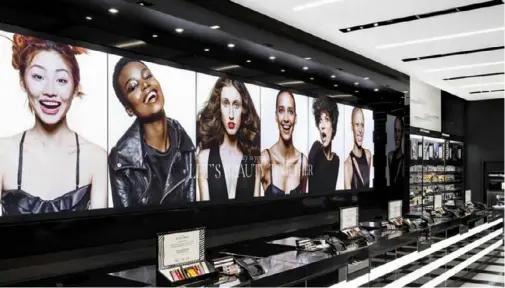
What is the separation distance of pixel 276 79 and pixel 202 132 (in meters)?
1.34

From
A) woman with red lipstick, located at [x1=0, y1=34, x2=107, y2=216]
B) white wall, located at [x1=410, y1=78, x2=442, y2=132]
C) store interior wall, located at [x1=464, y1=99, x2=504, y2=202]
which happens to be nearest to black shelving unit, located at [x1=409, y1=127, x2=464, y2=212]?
white wall, located at [x1=410, y1=78, x2=442, y2=132]

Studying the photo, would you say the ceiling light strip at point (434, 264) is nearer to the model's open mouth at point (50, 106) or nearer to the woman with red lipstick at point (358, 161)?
the woman with red lipstick at point (358, 161)

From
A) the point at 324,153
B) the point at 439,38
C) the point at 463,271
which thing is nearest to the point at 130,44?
the point at 324,153

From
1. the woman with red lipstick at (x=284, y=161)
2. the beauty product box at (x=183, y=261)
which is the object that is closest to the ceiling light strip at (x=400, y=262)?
the beauty product box at (x=183, y=261)

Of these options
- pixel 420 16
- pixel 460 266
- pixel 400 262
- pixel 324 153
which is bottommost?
pixel 460 266

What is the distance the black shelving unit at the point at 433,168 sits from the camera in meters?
8.59

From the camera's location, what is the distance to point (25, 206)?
291 cm

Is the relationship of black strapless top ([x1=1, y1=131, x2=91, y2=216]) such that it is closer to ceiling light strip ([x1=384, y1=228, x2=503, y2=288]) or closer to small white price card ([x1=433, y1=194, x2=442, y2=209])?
ceiling light strip ([x1=384, y1=228, x2=503, y2=288])

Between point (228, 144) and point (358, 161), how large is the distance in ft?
9.25

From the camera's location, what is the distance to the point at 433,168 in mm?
9516

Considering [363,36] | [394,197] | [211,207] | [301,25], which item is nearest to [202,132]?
[211,207]

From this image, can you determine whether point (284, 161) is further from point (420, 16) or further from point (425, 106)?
point (425, 106)

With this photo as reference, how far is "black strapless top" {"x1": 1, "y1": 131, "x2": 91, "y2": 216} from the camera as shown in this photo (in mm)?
2828

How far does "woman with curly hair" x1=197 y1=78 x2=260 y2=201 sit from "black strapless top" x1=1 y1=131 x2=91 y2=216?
3.99 feet
